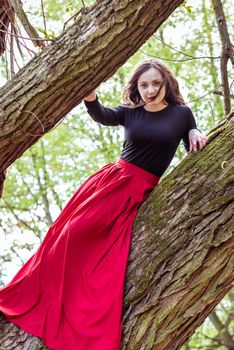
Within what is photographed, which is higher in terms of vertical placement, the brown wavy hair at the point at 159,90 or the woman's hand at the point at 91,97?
the woman's hand at the point at 91,97

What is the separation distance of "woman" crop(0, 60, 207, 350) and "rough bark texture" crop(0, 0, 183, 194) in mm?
351

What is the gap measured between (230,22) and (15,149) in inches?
239

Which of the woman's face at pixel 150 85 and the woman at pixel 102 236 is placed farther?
the woman's face at pixel 150 85

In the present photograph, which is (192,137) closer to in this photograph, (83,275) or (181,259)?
(181,259)

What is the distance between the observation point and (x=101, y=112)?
282 cm

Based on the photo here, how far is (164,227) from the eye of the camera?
2451mm

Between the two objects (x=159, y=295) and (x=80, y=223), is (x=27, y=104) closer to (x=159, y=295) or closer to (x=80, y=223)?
(x=80, y=223)

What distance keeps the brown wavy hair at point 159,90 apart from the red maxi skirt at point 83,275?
44 cm

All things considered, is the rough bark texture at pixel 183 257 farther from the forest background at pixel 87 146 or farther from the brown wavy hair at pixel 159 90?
the forest background at pixel 87 146

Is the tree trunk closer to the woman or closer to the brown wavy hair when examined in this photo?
the woman

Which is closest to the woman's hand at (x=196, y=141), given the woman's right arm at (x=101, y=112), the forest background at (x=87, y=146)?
the woman's right arm at (x=101, y=112)

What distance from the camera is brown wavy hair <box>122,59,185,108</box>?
2939 mm

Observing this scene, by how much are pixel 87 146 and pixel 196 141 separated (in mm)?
6646

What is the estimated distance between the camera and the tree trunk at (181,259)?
7.55 feet
